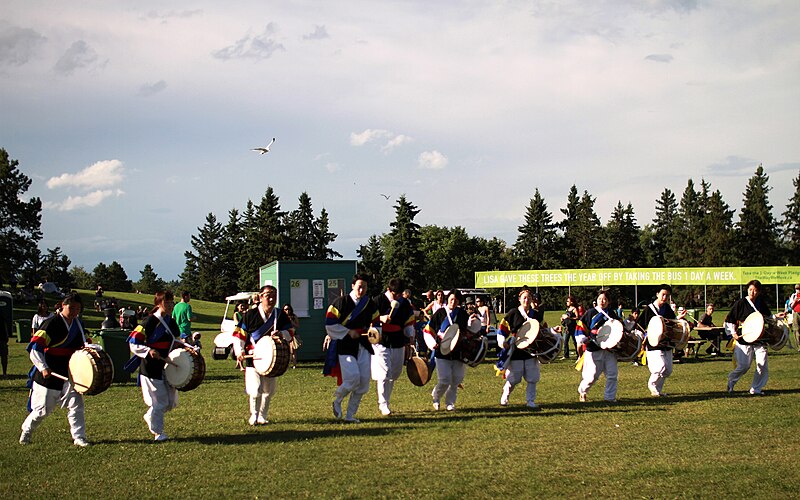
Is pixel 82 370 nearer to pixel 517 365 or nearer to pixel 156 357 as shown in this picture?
pixel 156 357

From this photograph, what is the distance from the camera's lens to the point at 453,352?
12.6m

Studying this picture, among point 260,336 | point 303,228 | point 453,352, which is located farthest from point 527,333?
point 303,228

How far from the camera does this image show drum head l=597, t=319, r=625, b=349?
44.8 ft

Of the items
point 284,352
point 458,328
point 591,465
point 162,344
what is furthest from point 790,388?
point 162,344

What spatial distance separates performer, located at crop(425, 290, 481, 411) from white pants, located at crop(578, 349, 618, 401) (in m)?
2.29

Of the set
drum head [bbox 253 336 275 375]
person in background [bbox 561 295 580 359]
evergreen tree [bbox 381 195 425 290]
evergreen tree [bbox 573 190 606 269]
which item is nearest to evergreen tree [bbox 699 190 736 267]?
evergreen tree [bbox 573 190 606 269]

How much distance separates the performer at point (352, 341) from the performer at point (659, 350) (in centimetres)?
571

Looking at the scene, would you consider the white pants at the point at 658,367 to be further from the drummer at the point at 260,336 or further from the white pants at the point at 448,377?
the drummer at the point at 260,336

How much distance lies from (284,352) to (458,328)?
3107mm

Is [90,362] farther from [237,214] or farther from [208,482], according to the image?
[237,214]

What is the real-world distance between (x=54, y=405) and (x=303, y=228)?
260ft

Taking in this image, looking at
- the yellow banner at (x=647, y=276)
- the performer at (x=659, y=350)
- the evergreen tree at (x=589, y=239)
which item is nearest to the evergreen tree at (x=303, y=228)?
the evergreen tree at (x=589, y=239)

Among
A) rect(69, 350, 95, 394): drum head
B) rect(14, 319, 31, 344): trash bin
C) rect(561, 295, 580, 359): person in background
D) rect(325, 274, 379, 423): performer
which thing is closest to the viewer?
rect(69, 350, 95, 394): drum head

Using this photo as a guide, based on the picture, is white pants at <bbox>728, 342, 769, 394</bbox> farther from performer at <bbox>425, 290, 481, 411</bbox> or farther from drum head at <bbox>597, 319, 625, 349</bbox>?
performer at <bbox>425, 290, 481, 411</bbox>
